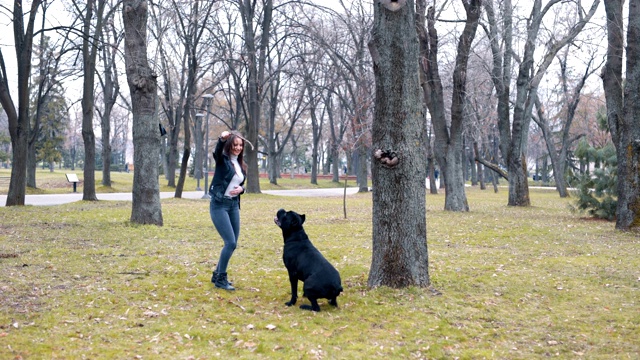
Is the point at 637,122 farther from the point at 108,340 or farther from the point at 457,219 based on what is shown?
the point at 108,340

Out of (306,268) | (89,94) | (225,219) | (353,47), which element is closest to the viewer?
(306,268)

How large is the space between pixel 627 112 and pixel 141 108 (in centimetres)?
1088

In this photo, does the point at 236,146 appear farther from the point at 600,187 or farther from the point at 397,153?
the point at 600,187

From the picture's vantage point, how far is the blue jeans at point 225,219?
7.03 metres

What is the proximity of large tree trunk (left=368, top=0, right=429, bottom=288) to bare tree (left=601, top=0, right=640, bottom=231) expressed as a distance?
331 inches

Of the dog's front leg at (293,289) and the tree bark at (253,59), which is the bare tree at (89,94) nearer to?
the tree bark at (253,59)

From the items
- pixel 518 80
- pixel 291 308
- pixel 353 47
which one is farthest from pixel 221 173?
pixel 353 47

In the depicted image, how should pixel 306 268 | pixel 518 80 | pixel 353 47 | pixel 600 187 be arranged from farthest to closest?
pixel 353 47 < pixel 518 80 < pixel 600 187 < pixel 306 268

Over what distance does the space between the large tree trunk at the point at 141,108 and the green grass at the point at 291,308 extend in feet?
3.98

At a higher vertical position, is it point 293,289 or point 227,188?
point 227,188

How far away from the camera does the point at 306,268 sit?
248 inches

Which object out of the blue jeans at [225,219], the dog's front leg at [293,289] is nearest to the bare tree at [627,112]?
the dog's front leg at [293,289]

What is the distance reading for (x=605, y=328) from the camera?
19.7 feet

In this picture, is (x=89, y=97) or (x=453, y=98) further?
(x=89, y=97)
